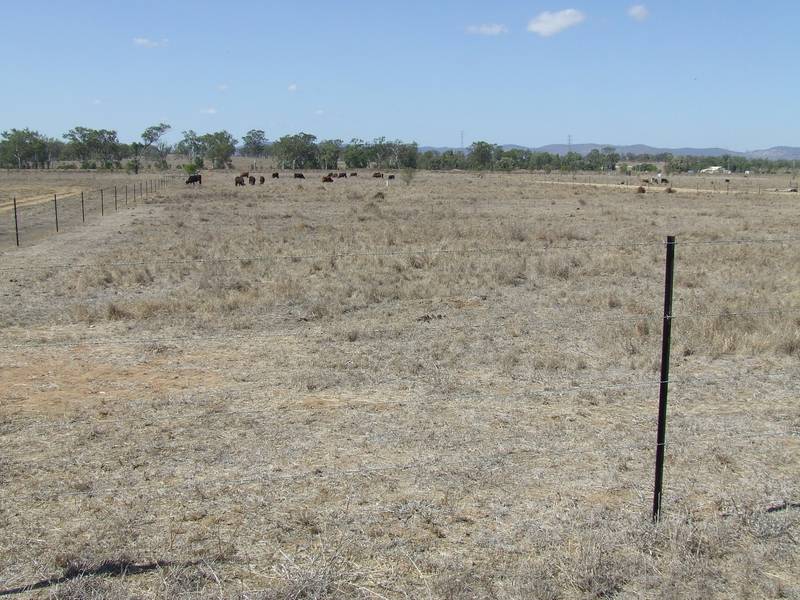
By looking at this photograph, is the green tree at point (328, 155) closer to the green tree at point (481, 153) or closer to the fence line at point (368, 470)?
the green tree at point (481, 153)

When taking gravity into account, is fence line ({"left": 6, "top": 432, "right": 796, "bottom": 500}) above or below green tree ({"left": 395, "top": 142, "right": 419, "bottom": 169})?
below

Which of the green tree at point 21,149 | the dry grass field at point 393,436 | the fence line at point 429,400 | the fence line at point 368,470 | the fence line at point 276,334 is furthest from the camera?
the green tree at point 21,149

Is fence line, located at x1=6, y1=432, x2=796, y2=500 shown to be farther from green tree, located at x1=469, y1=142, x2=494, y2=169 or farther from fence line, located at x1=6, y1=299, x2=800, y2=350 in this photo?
green tree, located at x1=469, y1=142, x2=494, y2=169

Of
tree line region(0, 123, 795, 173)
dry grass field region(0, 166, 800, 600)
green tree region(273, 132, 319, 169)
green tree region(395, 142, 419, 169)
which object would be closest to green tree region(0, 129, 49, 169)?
tree line region(0, 123, 795, 173)

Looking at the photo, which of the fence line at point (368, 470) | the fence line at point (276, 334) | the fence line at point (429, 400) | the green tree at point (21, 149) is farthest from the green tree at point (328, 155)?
the fence line at point (368, 470)

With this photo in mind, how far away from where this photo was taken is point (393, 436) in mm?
7410

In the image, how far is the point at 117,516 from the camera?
18.5ft

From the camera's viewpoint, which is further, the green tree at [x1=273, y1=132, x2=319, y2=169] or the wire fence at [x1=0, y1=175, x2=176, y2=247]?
the green tree at [x1=273, y1=132, x2=319, y2=169]

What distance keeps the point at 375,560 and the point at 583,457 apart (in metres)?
2.58

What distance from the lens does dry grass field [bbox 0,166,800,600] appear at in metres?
4.85

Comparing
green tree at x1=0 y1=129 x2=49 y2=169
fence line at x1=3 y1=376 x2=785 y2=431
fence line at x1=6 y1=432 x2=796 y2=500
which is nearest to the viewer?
fence line at x1=6 y1=432 x2=796 y2=500

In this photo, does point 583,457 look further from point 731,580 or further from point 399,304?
point 399,304

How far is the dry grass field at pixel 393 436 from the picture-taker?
4.85m

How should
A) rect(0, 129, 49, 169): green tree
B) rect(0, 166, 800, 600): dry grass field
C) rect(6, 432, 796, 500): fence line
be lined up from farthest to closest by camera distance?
rect(0, 129, 49, 169): green tree
rect(6, 432, 796, 500): fence line
rect(0, 166, 800, 600): dry grass field
